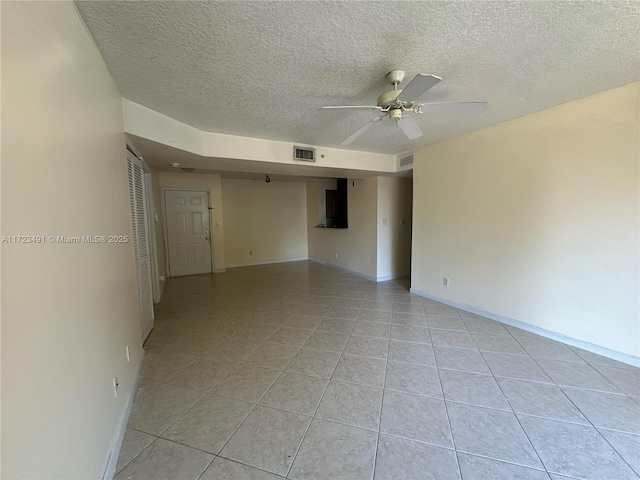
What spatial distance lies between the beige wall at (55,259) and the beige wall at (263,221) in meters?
5.20

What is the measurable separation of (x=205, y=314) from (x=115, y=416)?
2161 millimetres

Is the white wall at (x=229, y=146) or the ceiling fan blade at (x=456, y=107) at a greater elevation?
the white wall at (x=229, y=146)

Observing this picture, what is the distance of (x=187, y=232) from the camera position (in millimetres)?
5914

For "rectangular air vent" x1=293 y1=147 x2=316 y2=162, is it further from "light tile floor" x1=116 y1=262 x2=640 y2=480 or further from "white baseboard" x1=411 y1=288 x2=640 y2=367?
"white baseboard" x1=411 y1=288 x2=640 y2=367

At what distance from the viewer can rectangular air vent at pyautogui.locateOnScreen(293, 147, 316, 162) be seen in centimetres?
375

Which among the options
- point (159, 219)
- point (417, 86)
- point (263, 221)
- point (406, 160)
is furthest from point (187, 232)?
point (417, 86)

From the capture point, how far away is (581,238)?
2.53m

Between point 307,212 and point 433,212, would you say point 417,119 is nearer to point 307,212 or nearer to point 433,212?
point 433,212

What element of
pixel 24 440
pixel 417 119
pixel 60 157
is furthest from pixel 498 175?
pixel 24 440

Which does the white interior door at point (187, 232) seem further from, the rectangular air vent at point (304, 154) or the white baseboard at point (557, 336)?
the white baseboard at point (557, 336)

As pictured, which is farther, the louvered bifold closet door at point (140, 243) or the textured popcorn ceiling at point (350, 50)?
the louvered bifold closet door at point (140, 243)

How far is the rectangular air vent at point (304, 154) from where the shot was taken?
3.75 meters

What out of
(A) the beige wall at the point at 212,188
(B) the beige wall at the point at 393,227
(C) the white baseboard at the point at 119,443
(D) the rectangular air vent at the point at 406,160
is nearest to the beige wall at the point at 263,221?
(A) the beige wall at the point at 212,188

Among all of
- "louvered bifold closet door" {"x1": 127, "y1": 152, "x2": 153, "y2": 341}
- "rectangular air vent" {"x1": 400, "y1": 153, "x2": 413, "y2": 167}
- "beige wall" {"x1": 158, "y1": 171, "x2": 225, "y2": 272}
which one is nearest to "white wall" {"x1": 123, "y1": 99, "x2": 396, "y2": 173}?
"rectangular air vent" {"x1": 400, "y1": 153, "x2": 413, "y2": 167}
